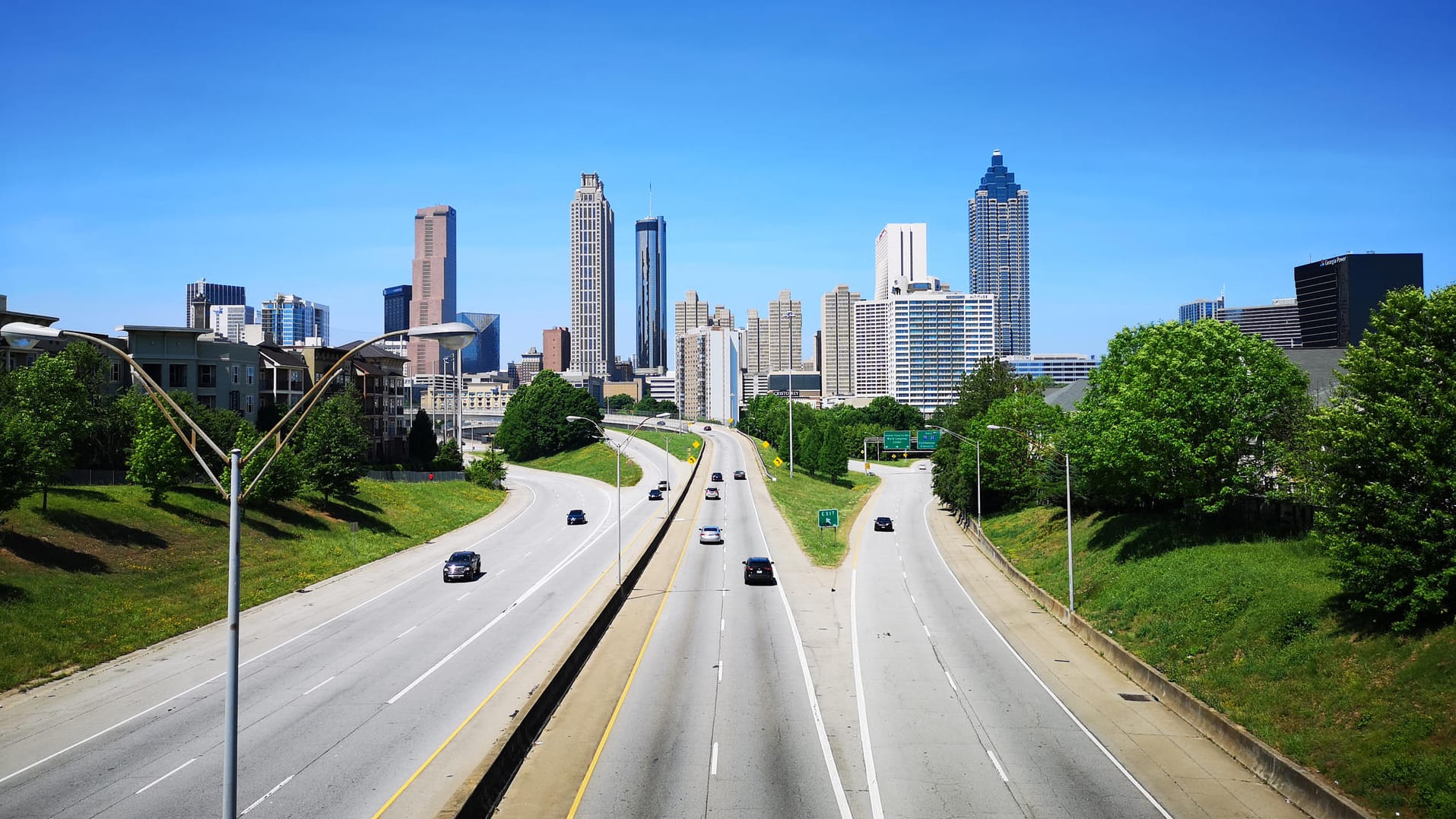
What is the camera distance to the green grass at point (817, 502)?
63.7 metres

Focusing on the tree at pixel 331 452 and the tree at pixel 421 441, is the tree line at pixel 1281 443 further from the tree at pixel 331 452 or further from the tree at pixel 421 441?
the tree at pixel 421 441

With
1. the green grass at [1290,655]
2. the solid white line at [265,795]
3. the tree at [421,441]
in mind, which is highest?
the tree at [421,441]

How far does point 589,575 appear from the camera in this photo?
2000 inches

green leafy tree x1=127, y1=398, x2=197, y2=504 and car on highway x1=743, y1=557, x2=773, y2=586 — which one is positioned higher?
green leafy tree x1=127, y1=398, x2=197, y2=504

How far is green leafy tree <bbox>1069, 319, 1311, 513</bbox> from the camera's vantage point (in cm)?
3962

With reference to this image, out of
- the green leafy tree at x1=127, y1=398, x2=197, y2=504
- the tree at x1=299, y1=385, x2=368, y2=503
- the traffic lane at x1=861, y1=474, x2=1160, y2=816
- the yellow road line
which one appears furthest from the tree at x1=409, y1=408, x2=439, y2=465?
the traffic lane at x1=861, y1=474, x2=1160, y2=816

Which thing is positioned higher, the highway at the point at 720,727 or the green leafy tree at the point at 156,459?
the green leafy tree at the point at 156,459

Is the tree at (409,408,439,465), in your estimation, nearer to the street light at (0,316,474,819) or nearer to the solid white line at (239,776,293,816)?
the solid white line at (239,776,293,816)

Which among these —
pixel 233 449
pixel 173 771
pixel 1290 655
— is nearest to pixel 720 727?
pixel 173 771

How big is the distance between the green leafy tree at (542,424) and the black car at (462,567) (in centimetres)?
8877

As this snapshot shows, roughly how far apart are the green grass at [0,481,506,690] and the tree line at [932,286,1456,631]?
40319 millimetres

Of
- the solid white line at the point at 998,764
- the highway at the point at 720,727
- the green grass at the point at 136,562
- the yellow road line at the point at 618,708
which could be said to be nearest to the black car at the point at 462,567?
the green grass at the point at 136,562

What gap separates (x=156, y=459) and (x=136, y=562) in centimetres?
1013

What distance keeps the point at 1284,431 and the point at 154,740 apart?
1763 inches
